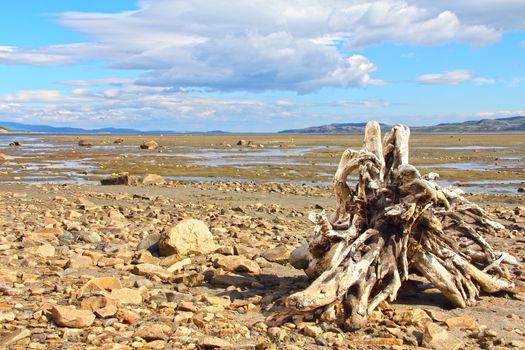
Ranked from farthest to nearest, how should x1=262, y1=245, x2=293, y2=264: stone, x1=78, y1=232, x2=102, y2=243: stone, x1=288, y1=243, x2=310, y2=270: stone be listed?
x1=78, y1=232, x2=102, y2=243: stone
x1=262, y1=245, x2=293, y2=264: stone
x1=288, y1=243, x2=310, y2=270: stone

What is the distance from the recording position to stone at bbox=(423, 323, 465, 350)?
21.9ft

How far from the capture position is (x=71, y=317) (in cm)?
681

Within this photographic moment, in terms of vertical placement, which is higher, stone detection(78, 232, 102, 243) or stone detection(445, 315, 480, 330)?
stone detection(78, 232, 102, 243)

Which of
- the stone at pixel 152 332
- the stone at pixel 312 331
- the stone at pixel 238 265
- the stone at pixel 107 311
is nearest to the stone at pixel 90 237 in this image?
the stone at pixel 238 265

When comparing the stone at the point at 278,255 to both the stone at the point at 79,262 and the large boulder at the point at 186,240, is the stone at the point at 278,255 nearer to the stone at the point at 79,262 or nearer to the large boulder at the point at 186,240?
the large boulder at the point at 186,240

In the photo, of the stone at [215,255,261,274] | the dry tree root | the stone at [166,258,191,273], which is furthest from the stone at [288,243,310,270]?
the stone at [166,258,191,273]

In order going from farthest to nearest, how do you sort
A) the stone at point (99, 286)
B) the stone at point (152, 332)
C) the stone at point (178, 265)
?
1. the stone at point (178, 265)
2. the stone at point (99, 286)
3. the stone at point (152, 332)

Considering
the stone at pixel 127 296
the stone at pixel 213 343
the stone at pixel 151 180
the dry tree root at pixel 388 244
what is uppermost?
the dry tree root at pixel 388 244

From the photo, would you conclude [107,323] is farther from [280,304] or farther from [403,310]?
[403,310]

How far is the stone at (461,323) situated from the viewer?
7.41 m

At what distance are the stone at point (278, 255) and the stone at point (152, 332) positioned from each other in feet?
13.8

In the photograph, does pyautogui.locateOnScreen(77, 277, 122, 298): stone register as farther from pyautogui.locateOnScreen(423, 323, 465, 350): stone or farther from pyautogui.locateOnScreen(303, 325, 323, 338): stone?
pyautogui.locateOnScreen(423, 323, 465, 350): stone

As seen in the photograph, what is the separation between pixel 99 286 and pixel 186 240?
298 centimetres

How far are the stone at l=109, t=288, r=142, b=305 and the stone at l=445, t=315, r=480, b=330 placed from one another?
156 inches
